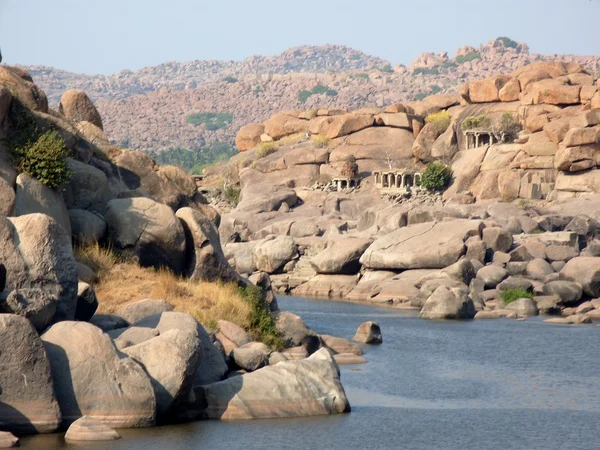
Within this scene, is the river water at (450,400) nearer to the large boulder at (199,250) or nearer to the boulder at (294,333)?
the boulder at (294,333)

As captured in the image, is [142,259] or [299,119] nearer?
[142,259]

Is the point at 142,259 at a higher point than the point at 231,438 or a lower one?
higher

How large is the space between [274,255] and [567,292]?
788 inches

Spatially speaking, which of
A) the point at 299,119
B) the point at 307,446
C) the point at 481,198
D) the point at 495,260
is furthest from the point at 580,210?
the point at 307,446

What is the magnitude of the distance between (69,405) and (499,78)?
79.0 meters

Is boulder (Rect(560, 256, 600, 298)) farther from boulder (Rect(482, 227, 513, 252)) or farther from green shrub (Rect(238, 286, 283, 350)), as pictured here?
green shrub (Rect(238, 286, 283, 350))

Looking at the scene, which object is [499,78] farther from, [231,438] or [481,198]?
[231,438]

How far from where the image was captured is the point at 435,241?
57.9 meters

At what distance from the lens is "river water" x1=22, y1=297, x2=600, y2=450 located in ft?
65.8

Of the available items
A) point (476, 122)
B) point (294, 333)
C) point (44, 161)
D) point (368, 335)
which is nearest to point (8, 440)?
point (44, 161)

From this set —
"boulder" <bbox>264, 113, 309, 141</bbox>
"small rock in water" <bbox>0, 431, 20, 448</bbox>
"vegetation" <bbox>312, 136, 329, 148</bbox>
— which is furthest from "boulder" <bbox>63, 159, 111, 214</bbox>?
"boulder" <bbox>264, 113, 309, 141</bbox>

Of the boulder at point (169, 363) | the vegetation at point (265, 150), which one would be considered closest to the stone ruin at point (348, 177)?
the vegetation at point (265, 150)

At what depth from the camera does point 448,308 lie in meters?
45.4

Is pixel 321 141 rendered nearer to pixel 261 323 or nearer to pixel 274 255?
pixel 274 255
